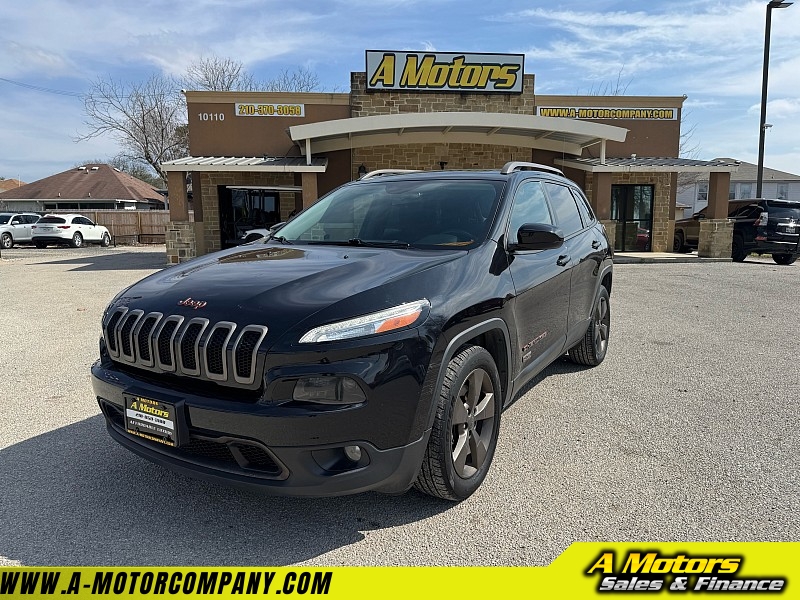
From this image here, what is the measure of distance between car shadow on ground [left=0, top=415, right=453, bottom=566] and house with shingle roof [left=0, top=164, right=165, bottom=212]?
44140 mm

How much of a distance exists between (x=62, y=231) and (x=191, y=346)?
28.8m

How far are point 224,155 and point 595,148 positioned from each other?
511 inches

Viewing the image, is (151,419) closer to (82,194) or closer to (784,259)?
(784,259)

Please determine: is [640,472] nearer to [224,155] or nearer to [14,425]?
[14,425]

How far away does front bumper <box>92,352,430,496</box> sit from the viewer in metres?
2.29

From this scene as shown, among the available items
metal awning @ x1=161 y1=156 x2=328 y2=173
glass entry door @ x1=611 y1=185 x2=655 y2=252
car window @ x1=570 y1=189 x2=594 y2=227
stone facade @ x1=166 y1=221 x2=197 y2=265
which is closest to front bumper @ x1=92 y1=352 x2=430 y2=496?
car window @ x1=570 y1=189 x2=594 y2=227

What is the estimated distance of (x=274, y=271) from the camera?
2914 mm

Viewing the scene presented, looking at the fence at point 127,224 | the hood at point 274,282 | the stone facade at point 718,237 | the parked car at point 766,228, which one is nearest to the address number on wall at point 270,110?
the stone facade at point 718,237

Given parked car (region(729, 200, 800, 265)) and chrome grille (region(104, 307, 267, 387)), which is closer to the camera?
chrome grille (region(104, 307, 267, 387))

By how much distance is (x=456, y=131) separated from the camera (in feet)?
58.3

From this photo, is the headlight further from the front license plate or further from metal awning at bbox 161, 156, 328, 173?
metal awning at bbox 161, 156, 328, 173

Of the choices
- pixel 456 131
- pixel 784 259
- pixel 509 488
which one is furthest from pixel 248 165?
pixel 784 259

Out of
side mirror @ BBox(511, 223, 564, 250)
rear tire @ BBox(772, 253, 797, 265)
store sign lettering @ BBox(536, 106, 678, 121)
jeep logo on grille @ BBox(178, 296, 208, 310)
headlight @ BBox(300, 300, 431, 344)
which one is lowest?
rear tire @ BBox(772, 253, 797, 265)

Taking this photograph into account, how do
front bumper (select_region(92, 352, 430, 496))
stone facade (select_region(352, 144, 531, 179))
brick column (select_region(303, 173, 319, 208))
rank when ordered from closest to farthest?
front bumper (select_region(92, 352, 430, 496)) < brick column (select_region(303, 173, 319, 208)) < stone facade (select_region(352, 144, 531, 179))
